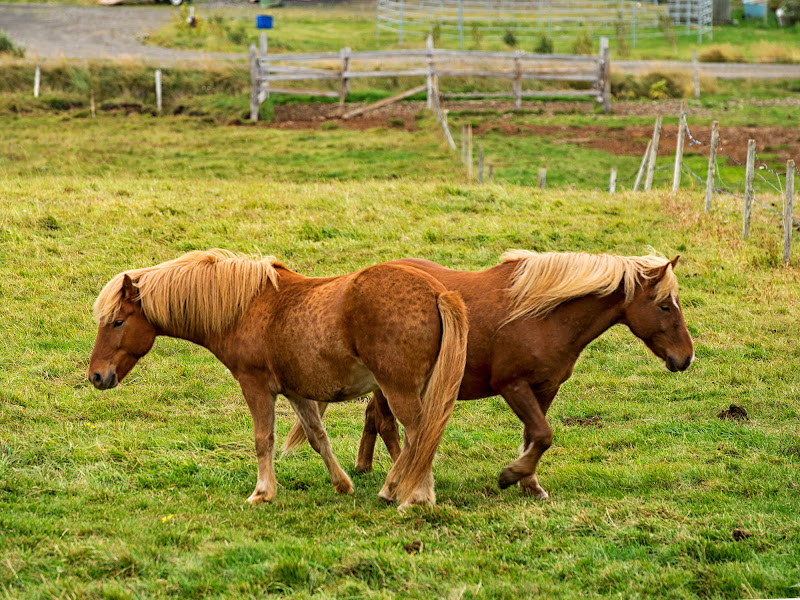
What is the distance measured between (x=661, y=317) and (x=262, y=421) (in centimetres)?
297

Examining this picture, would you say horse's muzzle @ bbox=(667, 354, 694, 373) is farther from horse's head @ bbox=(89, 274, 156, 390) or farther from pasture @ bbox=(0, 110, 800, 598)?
horse's head @ bbox=(89, 274, 156, 390)

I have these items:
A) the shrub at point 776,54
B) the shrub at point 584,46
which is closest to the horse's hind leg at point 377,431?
the shrub at point 584,46

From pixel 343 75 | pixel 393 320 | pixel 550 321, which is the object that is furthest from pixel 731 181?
pixel 393 320

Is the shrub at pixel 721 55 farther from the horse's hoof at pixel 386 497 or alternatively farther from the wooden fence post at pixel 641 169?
the horse's hoof at pixel 386 497

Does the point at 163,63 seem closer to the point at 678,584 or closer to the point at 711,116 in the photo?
the point at 711,116

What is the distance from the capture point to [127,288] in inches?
249

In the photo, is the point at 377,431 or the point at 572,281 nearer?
the point at 572,281

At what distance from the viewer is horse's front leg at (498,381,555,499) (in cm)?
594

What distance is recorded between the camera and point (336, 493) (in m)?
6.21

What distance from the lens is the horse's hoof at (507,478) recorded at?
6.00 meters

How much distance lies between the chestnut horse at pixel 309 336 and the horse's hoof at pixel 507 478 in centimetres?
54

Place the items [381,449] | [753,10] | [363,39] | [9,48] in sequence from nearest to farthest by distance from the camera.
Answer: [381,449]
[9,48]
[363,39]
[753,10]

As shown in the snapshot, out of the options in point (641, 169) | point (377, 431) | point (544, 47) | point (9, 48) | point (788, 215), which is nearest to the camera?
point (377, 431)

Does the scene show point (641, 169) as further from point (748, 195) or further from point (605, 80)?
point (605, 80)
